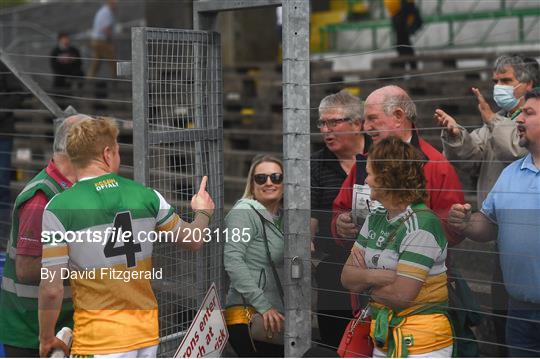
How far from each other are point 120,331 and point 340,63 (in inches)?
500

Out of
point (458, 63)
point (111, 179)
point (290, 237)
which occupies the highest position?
point (458, 63)

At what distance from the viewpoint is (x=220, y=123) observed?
586cm

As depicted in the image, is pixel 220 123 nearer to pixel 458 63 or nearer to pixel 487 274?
pixel 487 274

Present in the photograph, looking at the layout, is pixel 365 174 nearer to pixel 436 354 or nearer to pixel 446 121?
pixel 446 121

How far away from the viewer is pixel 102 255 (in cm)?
479

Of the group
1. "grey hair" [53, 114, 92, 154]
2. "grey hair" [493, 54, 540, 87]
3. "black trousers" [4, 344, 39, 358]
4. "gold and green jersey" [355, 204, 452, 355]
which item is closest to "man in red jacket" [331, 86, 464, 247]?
"gold and green jersey" [355, 204, 452, 355]

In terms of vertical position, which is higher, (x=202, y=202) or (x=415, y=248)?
(x=202, y=202)

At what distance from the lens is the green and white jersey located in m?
4.70

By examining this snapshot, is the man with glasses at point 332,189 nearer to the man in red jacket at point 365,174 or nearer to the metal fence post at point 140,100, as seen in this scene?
the man in red jacket at point 365,174

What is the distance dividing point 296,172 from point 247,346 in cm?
119

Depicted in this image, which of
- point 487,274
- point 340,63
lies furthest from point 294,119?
point 340,63

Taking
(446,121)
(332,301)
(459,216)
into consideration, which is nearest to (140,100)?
(332,301)

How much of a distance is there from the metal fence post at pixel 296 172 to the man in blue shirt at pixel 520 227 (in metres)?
0.76

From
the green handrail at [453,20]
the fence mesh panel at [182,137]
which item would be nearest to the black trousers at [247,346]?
the fence mesh panel at [182,137]
